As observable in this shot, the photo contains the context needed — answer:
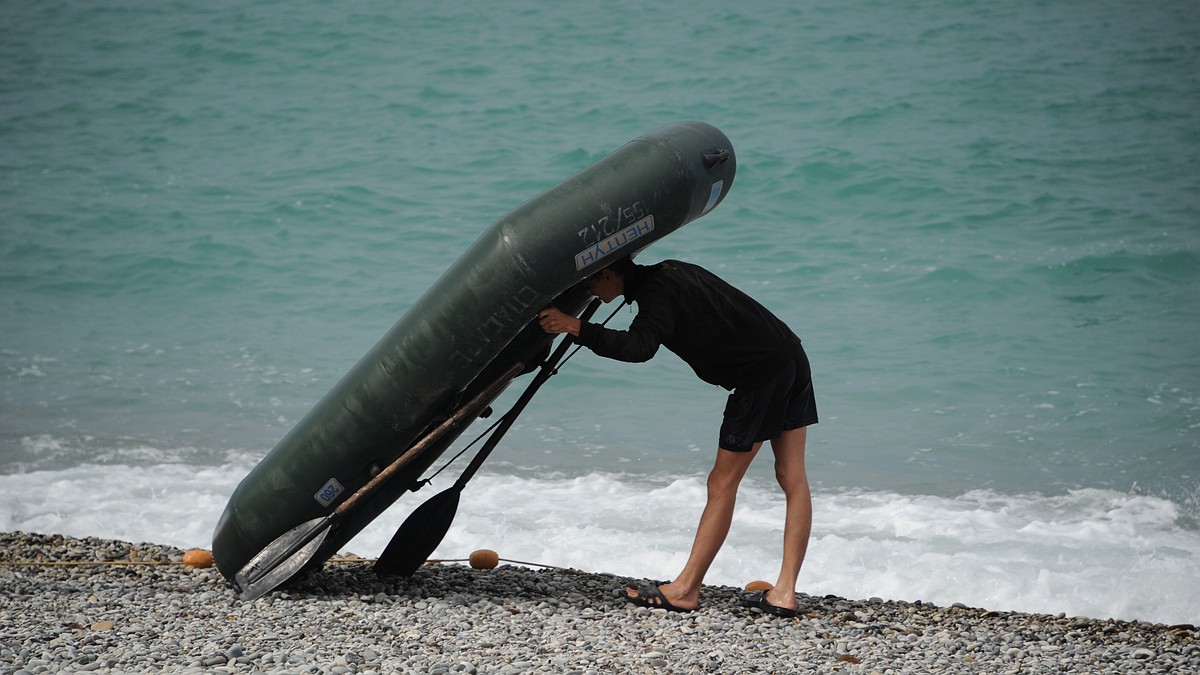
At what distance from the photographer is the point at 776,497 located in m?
7.99

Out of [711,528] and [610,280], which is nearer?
[610,280]

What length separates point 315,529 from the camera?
4973 mm

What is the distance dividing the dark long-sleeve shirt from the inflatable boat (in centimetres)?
17

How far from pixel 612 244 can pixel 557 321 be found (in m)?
0.36

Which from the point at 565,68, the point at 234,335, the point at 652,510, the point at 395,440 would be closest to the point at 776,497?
the point at 652,510

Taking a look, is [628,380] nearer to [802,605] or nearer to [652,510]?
[652,510]

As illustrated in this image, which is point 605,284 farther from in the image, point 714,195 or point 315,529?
point 315,529

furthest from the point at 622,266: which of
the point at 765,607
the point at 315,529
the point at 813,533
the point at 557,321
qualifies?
the point at 813,533

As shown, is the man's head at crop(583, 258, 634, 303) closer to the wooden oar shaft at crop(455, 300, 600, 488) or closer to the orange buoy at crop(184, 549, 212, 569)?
the wooden oar shaft at crop(455, 300, 600, 488)

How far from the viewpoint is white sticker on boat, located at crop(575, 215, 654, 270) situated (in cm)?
449

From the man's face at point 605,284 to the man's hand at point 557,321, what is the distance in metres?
0.18

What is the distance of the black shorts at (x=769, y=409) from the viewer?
4.74m

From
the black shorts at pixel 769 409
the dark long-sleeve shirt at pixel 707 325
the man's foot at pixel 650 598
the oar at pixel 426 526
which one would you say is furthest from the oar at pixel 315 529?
the man's foot at pixel 650 598

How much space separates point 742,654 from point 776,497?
3.70 m
